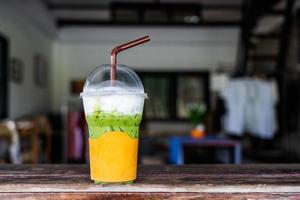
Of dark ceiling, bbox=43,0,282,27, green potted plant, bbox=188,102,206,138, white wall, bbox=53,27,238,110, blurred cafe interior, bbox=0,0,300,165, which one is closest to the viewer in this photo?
green potted plant, bbox=188,102,206,138

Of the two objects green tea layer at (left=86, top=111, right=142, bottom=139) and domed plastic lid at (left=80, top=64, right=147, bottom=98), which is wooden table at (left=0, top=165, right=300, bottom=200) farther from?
domed plastic lid at (left=80, top=64, right=147, bottom=98)

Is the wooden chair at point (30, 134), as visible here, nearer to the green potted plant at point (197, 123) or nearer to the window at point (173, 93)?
the green potted plant at point (197, 123)

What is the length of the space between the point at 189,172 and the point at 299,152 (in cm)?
606

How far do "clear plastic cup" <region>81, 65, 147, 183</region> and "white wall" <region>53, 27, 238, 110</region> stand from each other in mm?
8703

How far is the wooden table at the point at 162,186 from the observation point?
44.9 inches

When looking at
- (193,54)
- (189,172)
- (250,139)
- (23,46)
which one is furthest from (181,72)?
(189,172)

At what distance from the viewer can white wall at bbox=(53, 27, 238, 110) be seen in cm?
998

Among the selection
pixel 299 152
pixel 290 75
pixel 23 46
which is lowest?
pixel 299 152

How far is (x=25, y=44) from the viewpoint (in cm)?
749

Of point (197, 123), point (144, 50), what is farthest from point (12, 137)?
point (144, 50)

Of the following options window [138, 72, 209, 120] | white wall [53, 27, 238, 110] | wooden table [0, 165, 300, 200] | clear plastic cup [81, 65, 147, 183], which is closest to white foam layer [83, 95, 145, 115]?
clear plastic cup [81, 65, 147, 183]

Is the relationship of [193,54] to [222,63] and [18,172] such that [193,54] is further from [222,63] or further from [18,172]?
[18,172]

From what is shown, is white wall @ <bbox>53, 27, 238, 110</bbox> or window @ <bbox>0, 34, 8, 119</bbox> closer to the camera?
window @ <bbox>0, 34, 8, 119</bbox>

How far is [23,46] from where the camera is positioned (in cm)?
734
